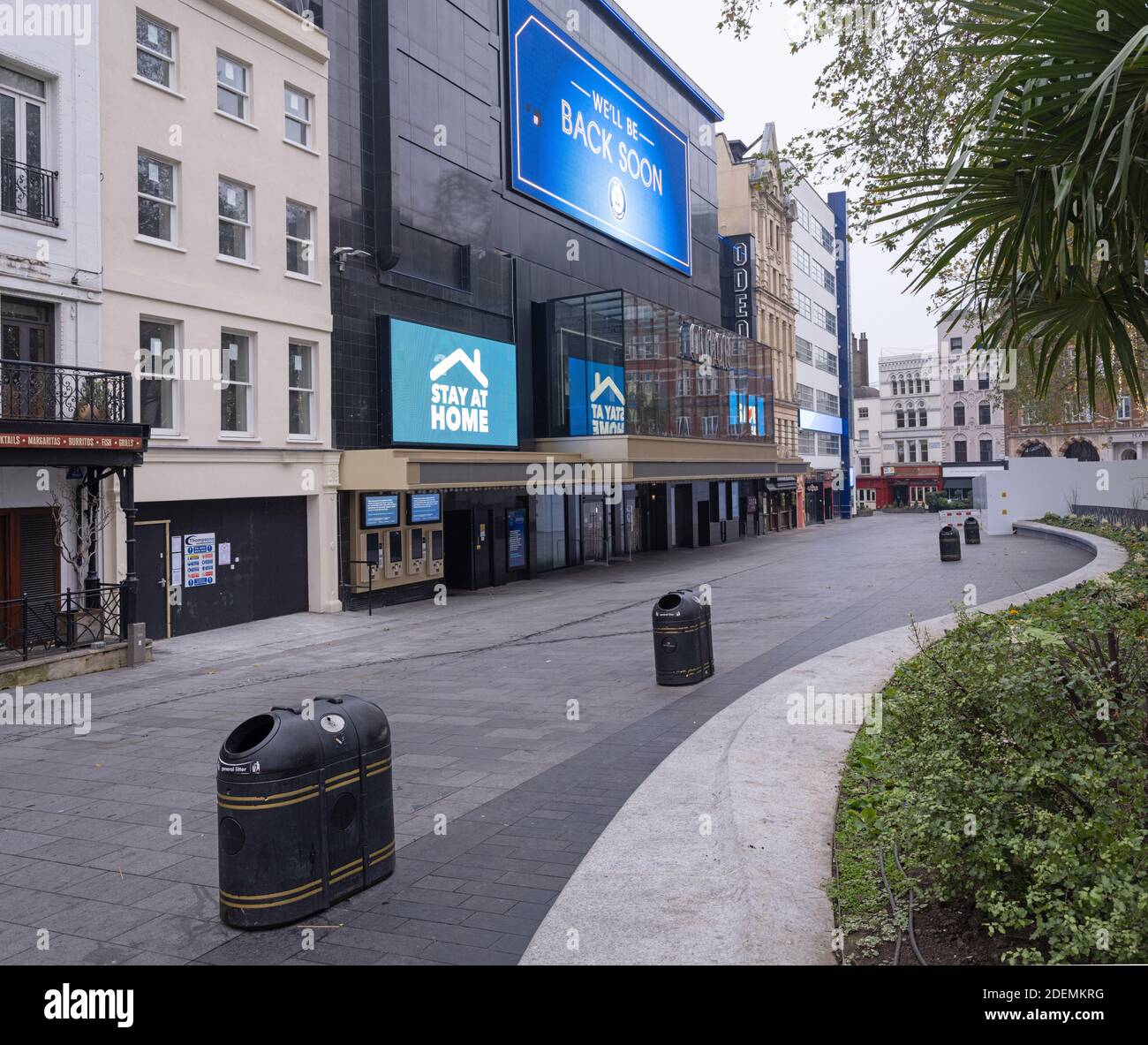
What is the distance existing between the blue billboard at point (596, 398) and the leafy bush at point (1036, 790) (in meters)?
24.7

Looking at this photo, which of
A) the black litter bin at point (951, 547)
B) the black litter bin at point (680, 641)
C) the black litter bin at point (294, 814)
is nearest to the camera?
the black litter bin at point (294, 814)

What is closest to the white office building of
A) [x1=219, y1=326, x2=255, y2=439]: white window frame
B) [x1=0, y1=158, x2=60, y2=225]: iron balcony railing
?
[x1=219, y1=326, x2=255, y2=439]: white window frame

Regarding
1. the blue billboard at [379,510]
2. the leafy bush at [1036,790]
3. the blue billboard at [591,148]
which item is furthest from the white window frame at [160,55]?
the leafy bush at [1036,790]

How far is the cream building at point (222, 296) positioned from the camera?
60.2ft

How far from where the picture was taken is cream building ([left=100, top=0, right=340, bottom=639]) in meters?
18.4

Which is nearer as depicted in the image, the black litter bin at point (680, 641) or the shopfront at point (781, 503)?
the black litter bin at point (680, 641)

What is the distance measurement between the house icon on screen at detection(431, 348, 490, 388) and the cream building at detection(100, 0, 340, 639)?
12.4 feet

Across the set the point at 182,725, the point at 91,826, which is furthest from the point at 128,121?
→ the point at 91,826

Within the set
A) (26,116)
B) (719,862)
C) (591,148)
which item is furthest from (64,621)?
(591,148)

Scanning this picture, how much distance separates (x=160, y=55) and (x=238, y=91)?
2058 mm

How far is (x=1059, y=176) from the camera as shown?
6.24 m

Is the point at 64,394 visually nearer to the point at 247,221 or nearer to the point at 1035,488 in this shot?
the point at 247,221

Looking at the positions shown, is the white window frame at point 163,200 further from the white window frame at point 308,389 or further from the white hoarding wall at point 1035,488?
the white hoarding wall at point 1035,488

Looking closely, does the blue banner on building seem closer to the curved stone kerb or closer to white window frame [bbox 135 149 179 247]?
white window frame [bbox 135 149 179 247]
